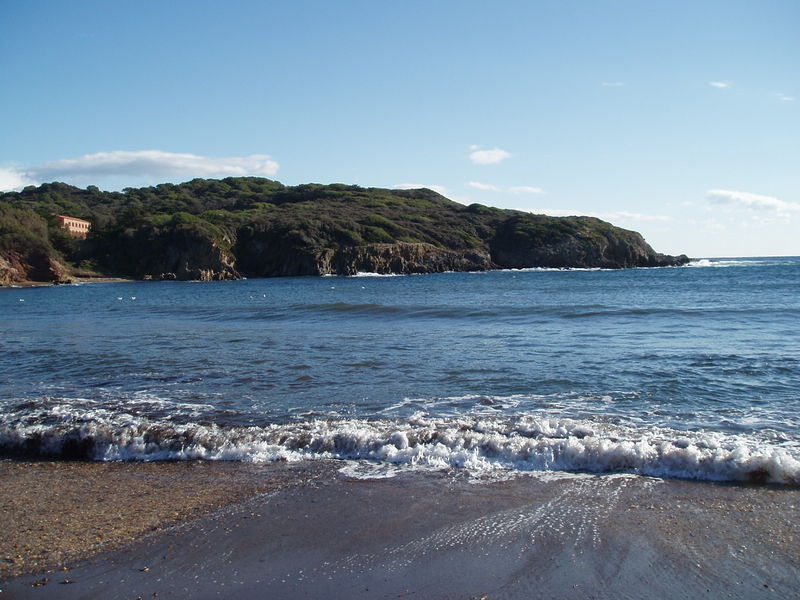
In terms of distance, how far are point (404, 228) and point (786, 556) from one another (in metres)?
105

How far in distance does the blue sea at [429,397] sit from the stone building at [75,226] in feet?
288

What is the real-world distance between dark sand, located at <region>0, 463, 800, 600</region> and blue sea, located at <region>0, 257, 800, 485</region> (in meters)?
0.79

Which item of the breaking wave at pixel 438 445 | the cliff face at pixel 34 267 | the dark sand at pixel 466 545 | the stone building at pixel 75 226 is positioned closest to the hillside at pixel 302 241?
the cliff face at pixel 34 267

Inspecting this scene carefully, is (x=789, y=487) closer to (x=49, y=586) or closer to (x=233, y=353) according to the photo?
(x=49, y=586)

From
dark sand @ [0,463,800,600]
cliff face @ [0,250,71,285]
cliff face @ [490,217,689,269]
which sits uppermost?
cliff face @ [490,217,689,269]

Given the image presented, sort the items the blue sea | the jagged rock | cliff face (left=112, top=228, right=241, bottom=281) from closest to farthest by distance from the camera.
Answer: the blue sea < cliff face (left=112, top=228, right=241, bottom=281) < the jagged rock

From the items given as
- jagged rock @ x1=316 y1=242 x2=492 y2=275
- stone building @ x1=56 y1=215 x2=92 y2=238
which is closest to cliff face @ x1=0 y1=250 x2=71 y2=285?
stone building @ x1=56 y1=215 x2=92 y2=238

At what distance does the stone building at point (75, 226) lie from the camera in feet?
323

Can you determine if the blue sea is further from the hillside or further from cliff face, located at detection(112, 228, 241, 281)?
the hillside

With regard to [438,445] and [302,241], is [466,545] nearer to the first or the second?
[438,445]

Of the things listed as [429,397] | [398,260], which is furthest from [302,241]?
[429,397]

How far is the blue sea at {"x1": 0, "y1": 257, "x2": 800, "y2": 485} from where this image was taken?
7.89m

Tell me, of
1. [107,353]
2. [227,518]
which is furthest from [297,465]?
[107,353]

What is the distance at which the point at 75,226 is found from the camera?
10312 cm
